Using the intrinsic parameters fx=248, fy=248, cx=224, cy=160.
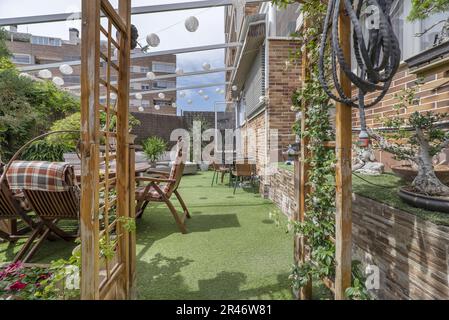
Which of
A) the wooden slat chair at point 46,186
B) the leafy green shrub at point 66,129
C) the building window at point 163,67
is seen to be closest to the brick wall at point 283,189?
the wooden slat chair at point 46,186

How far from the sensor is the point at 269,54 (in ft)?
15.2

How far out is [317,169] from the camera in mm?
1523

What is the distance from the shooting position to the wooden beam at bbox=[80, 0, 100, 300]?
106cm

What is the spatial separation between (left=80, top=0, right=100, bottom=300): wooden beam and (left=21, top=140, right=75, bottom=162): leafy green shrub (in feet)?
17.4

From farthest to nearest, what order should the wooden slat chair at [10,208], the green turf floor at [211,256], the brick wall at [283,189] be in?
the brick wall at [283,189]
the wooden slat chair at [10,208]
the green turf floor at [211,256]

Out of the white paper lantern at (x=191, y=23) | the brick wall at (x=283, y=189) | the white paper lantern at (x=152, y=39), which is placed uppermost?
the white paper lantern at (x=191, y=23)

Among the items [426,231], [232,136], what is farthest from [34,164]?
[232,136]

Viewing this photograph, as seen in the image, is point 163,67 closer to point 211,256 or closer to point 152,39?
point 152,39

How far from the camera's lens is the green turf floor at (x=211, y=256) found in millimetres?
1857

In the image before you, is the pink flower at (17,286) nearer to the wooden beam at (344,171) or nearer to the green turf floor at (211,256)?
the green turf floor at (211,256)

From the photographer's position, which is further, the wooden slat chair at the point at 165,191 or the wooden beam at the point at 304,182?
the wooden slat chair at the point at 165,191

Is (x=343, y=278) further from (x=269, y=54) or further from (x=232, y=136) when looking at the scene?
(x=232, y=136)

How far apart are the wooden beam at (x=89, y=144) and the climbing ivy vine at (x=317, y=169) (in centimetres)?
111
